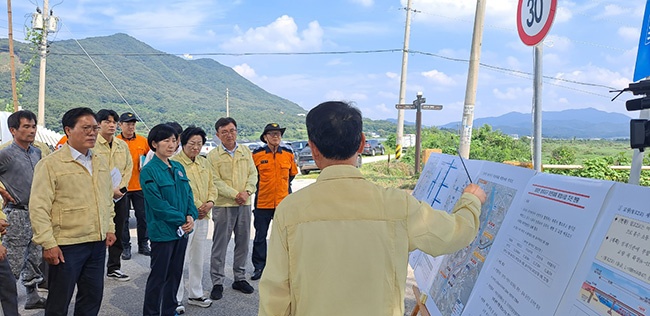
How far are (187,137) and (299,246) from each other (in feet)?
9.61

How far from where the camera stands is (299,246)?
148cm

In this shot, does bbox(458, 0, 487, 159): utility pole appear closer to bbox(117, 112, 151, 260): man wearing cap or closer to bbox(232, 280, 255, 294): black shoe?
bbox(232, 280, 255, 294): black shoe

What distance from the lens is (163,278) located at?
353 centimetres

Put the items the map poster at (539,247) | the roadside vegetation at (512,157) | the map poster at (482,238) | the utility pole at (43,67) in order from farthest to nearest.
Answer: the utility pole at (43,67) < the roadside vegetation at (512,157) < the map poster at (482,238) < the map poster at (539,247)

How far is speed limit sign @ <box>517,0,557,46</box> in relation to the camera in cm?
234

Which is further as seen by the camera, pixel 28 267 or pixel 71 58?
pixel 71 58

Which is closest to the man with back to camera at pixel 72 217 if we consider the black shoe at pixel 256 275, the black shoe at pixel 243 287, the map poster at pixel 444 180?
the black shoe at pixel 243 287

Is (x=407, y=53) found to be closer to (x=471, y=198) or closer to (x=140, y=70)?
(x=471, y=198)

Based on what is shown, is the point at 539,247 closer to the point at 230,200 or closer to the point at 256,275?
the point at 230,200

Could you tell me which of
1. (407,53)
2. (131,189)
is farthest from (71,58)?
(131,189)

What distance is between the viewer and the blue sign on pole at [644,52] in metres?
1.92

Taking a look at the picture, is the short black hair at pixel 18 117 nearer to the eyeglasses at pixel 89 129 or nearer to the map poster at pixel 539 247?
the eyeglasses at pixel 89 129

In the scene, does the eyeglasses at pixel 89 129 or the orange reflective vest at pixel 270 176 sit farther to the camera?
the orange reflective vest at pixel 270 176

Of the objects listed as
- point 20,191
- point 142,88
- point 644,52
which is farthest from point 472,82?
point 142,88
